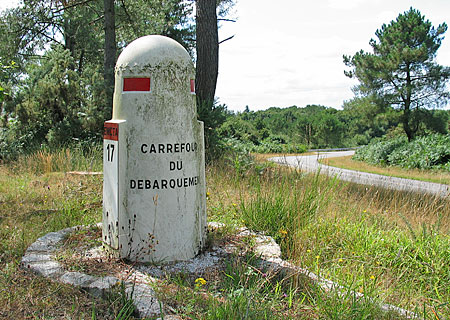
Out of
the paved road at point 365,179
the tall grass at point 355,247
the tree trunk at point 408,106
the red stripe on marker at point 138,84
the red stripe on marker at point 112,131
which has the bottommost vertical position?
the tall grass at point 355,247

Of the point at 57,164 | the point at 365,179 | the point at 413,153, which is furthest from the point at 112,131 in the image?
the point at 413,153

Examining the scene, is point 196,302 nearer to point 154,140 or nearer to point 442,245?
point 154,140

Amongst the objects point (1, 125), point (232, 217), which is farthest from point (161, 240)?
point (1, 125)

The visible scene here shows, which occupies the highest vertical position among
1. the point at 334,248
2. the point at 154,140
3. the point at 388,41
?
the point at 388,41

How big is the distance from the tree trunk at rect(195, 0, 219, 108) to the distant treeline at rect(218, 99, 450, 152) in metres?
0.81

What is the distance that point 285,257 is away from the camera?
12.9 ft

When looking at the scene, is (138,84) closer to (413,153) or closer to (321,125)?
(413,153)

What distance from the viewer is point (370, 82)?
78.1ft

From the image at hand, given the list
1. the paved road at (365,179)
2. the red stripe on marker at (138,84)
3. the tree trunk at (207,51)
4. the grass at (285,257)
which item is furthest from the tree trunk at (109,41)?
the red stripe on marker at (138,84)

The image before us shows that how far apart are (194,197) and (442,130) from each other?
2405 cm

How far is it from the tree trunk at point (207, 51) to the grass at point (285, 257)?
2.98 m

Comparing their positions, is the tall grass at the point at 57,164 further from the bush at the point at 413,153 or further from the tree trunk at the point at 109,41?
the bush at the point at 413,153

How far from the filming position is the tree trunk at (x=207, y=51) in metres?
8.84

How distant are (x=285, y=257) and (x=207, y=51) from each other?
6193mm
